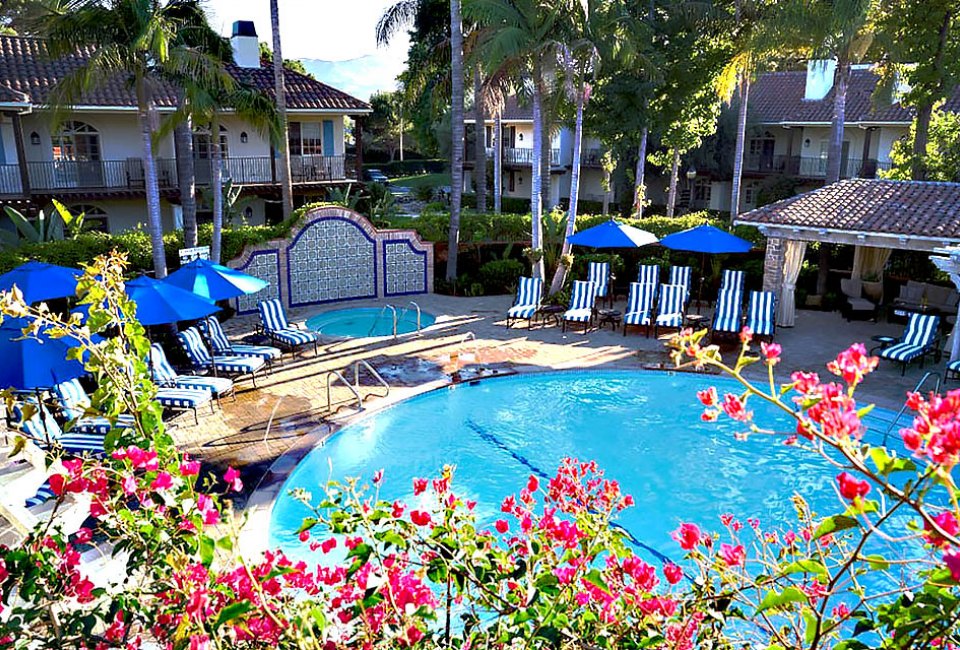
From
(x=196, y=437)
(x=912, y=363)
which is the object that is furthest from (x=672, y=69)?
(x=196, y=437)

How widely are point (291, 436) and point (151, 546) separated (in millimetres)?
8750

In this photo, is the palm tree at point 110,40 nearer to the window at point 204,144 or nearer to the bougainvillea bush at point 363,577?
the bougainvillea bush at point 363,577

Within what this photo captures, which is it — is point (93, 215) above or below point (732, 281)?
above

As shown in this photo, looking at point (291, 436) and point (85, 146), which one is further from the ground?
point (85, 146)

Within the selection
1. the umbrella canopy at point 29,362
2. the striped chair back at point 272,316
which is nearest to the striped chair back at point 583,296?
the striped chair back at point 272,316

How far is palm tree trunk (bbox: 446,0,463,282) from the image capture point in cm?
2225

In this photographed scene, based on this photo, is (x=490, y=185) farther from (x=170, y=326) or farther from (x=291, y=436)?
(x=291, y=436)

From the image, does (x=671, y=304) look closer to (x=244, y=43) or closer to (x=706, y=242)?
(x=706, y=242)

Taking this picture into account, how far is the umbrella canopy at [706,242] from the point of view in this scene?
18250 millimetres

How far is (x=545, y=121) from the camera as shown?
2467 centimetres

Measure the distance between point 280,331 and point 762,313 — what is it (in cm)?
1089

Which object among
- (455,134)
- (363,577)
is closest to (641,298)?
(455,134)

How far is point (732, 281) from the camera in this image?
19172 millimetres

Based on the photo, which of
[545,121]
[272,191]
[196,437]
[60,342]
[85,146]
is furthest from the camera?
[272,191]
